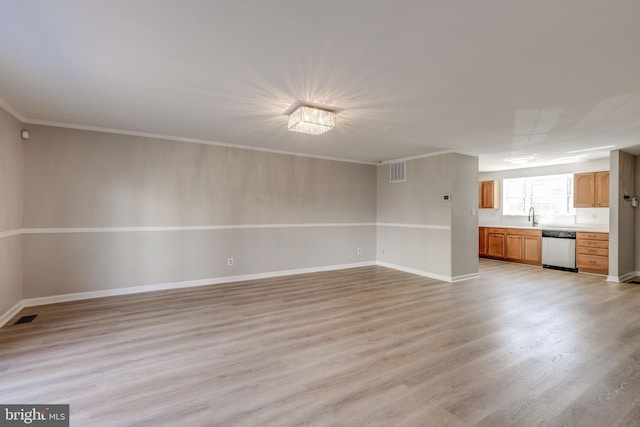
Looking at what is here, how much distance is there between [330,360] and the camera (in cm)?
257

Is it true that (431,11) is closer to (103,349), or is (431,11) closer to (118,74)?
(118,74)

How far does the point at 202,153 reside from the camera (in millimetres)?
5023

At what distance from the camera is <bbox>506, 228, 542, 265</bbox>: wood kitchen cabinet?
22.8 ft

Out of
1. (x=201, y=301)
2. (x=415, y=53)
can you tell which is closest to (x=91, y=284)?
(x=201, y=301)

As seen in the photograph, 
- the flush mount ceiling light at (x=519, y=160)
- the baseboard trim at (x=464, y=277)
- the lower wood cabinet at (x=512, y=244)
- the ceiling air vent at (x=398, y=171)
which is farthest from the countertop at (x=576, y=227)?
the ceiling air vent at (x=398, y=171)

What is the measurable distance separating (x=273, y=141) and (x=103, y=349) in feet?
12.0

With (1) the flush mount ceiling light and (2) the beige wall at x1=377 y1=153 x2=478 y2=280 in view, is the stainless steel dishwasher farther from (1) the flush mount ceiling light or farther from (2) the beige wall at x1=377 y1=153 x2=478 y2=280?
(2) the beige wall at x1=377 y1=153 x2=478 y2=280

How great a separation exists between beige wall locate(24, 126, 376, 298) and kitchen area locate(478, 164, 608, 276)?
447cm

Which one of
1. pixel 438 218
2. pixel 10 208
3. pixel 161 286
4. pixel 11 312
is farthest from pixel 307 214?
pixel 11 312

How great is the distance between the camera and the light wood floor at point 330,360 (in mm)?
1917

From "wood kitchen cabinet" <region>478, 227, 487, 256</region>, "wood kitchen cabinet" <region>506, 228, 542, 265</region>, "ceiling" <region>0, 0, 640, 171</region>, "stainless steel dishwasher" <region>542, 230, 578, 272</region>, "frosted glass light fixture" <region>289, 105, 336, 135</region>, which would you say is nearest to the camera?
"ceiling" <region>0, 0, 640, 171</region>

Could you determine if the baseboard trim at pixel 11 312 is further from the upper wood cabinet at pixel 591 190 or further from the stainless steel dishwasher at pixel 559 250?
the upper wood cabinet at pixel 591 190

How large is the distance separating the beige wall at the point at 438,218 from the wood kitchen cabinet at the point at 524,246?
7.71ft
